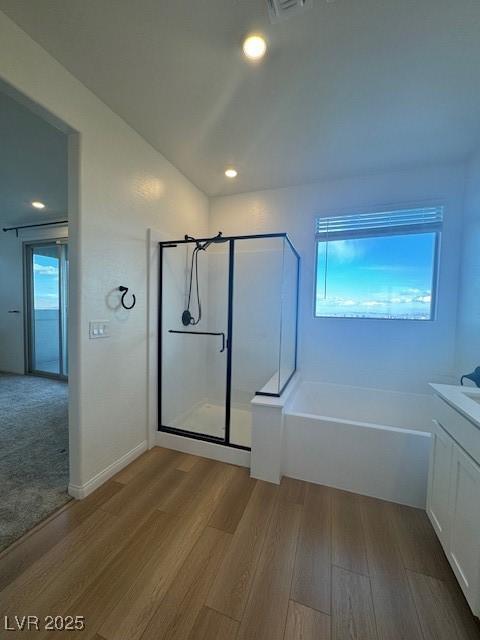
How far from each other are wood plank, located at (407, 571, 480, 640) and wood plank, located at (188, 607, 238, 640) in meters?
0.82

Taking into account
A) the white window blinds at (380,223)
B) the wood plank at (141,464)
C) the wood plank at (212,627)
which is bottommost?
the wood plank at (141,464)

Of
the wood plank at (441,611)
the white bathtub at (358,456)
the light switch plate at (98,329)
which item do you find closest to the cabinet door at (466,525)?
the wood plank at (441,611)

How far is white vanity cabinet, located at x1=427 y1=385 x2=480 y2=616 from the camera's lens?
1089 millimetres

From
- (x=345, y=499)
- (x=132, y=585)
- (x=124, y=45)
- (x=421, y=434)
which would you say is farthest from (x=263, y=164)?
(x=132, y=585)

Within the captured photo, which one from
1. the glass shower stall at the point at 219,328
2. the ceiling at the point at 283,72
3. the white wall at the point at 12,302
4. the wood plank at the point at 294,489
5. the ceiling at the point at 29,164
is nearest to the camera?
the ceiling at the point at 283,72

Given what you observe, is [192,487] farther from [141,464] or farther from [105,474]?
[105,474]

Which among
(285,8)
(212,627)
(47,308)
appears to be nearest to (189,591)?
(212,627)

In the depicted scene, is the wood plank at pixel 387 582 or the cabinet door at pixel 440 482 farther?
the cabinet door at pixel 440 482

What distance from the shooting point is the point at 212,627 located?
109cm

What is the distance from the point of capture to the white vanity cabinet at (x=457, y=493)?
1.09 metres

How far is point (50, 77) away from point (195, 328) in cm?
234

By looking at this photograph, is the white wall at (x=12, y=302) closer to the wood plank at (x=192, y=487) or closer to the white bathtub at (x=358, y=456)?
the wood plank at (x=192, y=487)

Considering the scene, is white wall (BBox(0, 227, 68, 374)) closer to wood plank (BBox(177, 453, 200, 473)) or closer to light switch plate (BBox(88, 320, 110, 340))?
light switch plate (BBox(88, 320, 110, 340))

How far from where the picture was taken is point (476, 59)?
146 centimetres
